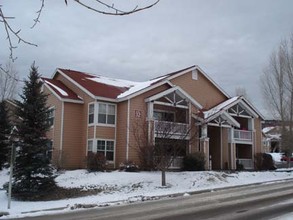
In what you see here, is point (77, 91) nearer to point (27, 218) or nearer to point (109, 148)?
point (109, 148)

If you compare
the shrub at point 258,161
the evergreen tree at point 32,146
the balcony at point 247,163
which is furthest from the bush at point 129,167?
the shrub at point 258,161

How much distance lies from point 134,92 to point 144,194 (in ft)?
40.4

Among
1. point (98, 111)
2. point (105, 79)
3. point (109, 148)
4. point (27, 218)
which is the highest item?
point (105, 79)

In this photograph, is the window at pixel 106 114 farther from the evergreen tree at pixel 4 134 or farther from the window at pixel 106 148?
the evergreen tree at pixel 4 134

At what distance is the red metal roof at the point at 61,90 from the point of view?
109 ft

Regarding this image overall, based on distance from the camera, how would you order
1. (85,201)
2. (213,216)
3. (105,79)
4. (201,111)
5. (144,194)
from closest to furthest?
(213,216)
(85,201)
(144,194)
(201,111)
(105,79)

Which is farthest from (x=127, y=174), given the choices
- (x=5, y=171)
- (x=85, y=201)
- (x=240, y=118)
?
(x=240, y=118)

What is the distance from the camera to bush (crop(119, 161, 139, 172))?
97.3 feet

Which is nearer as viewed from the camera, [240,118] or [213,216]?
[213,216]

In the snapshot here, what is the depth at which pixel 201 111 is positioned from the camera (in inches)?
1410

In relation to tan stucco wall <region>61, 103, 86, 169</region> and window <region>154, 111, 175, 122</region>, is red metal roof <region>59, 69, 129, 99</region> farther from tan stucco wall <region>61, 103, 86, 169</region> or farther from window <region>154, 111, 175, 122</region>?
window <region>154, 111, 175, 122</region>

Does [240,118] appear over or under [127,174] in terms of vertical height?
over

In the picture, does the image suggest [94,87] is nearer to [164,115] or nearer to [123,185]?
[164,115]

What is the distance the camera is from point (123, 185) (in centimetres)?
2384
